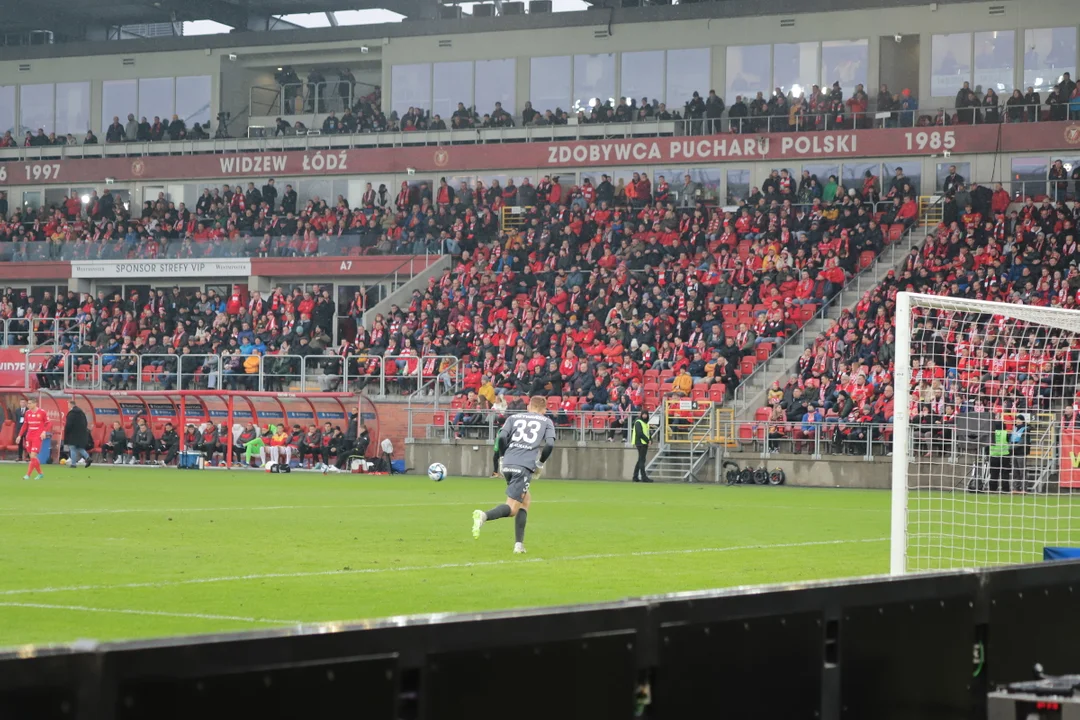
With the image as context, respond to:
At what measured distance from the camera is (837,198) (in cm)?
4431

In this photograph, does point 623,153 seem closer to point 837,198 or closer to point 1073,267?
point 837,198

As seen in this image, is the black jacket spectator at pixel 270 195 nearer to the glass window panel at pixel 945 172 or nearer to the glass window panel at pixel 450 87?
the glass window panel at pixel 450 87

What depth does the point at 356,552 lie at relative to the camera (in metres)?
16.3

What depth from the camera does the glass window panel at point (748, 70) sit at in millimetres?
49594

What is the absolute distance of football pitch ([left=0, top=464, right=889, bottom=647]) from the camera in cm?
1164

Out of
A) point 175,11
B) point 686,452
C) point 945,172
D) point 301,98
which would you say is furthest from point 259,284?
point 945,172

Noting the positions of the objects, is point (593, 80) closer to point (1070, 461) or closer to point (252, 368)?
point (252, 368)

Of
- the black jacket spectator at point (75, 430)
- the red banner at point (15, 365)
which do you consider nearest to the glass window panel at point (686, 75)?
the red banner at point (15, 365)

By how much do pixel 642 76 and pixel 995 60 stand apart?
11.5 metres

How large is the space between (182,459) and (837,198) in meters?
19.9

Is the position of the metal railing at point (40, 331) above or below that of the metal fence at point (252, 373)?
above

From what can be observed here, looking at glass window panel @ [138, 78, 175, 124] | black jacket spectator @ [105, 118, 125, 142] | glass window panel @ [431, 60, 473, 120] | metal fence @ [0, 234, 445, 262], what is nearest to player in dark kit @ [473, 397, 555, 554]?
metal fence @ [0, 234, 445, 262]

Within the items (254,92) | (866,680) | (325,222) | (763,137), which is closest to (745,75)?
(763,137)

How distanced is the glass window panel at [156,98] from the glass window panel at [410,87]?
30.7 feet
